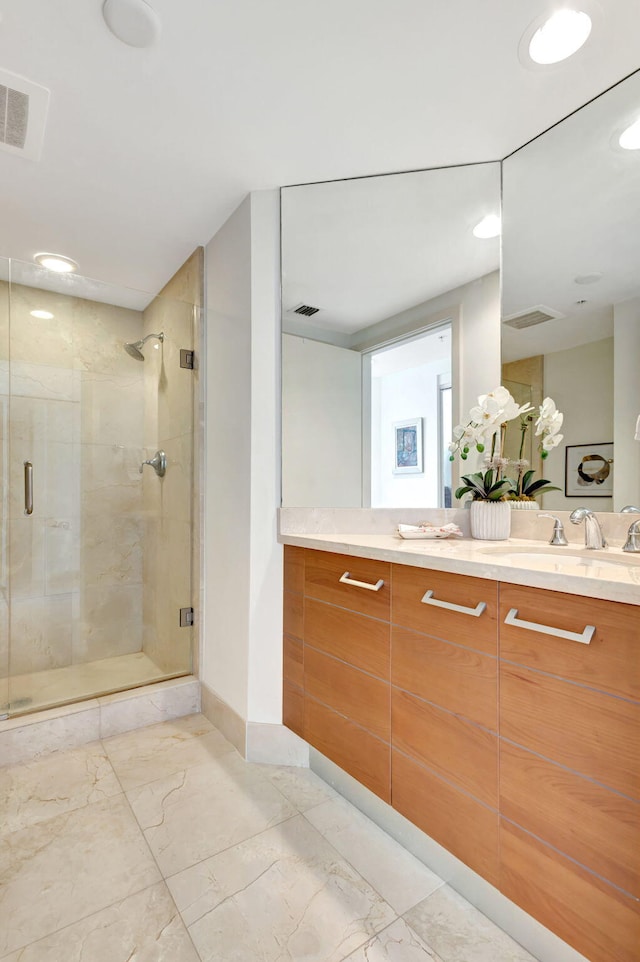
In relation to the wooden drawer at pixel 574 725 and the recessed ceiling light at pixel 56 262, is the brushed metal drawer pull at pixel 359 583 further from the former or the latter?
the recessed ceiling light at pixel 56 262

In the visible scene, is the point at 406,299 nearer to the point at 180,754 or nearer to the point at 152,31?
the point at 152,31

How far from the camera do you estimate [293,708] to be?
5.94 ft

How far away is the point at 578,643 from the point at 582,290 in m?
1.22

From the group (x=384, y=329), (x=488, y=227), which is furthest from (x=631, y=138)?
(x=384, y=329)

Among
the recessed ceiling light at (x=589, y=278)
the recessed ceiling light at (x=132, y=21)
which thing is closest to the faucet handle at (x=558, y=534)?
the recessed ceiling light at (x=589, y=278)

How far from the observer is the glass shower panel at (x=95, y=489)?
2.21 metres

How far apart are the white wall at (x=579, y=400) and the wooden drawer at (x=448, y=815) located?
947 millimetres

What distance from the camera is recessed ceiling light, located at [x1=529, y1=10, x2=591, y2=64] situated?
47.1 inches

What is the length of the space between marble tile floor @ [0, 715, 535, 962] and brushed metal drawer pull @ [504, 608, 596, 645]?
0.77 meters

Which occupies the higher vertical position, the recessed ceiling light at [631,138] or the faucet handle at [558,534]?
the recessed ceiling light at [631,138]

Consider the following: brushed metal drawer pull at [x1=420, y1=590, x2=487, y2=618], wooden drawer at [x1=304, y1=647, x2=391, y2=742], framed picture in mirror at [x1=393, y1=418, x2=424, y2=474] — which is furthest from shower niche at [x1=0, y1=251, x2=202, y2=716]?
brushed metal drawer pull at [x1=420, y1=590, x2=487, y2=618]

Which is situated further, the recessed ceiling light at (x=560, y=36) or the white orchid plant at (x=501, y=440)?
the white orchid plant at (x=501, y=440)

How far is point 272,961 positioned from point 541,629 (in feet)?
3.18

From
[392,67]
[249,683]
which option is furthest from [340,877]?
[392,67]
